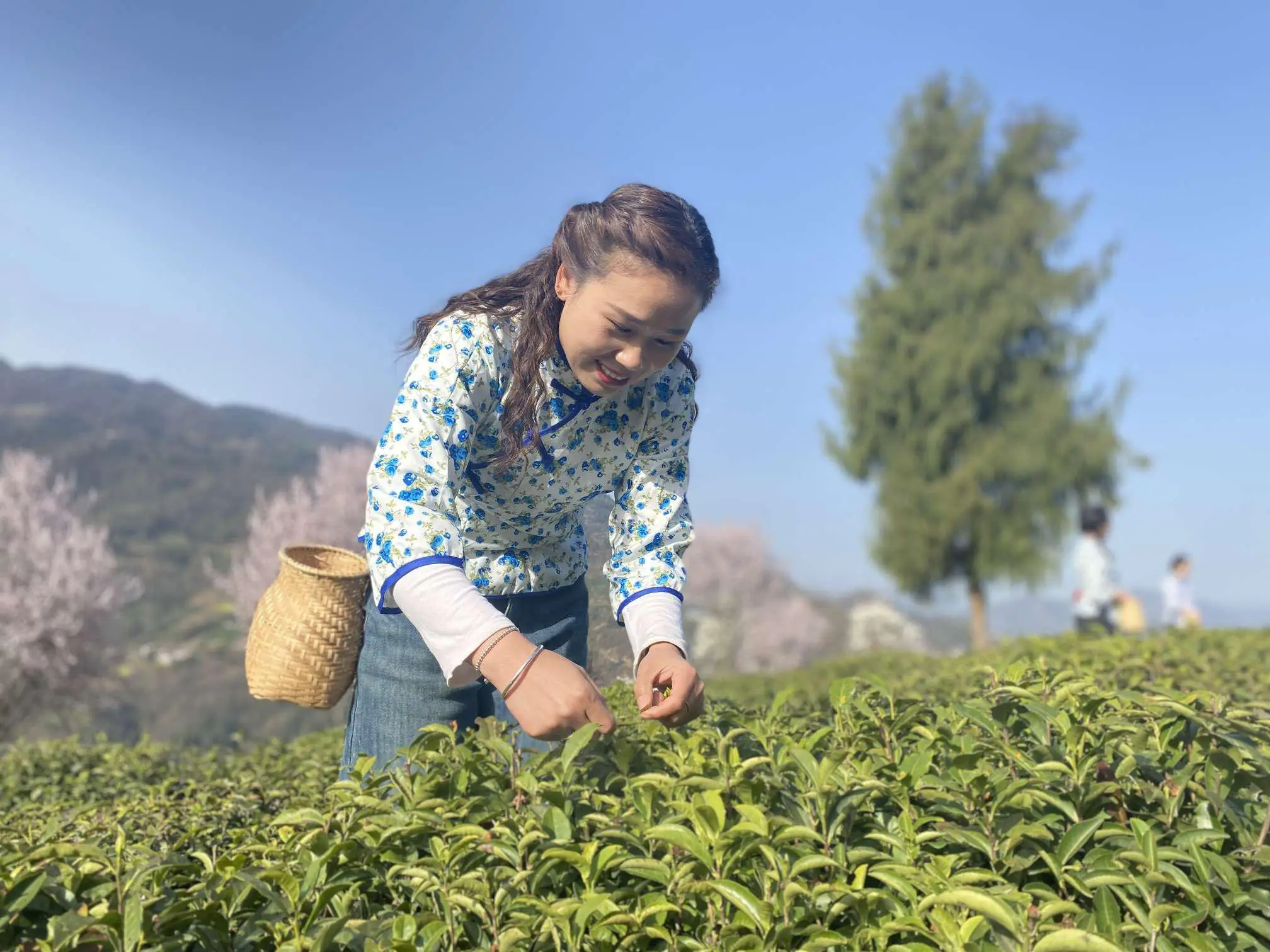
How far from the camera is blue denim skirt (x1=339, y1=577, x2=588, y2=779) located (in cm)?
242

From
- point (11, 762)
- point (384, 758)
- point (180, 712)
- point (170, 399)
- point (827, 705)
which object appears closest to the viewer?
point (384, 758)

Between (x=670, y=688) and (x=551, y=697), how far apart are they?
0.43 m

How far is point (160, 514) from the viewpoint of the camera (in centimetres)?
2236

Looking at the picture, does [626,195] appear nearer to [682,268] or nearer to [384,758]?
[682,268]

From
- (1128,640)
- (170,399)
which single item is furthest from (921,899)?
(170,399)

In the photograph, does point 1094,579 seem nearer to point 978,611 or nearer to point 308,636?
point 978,611

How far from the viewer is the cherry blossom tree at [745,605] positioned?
20141 mm

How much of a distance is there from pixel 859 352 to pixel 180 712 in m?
13.7

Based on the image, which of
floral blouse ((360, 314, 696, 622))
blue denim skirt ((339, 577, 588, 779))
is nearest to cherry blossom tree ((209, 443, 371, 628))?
blue denim skirt ((339, 577, 588, 779))

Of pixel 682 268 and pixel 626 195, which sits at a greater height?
pixel 626 195

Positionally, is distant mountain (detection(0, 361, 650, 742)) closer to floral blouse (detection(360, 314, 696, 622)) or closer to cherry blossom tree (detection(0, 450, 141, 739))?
cherry blossom tree (detection(0, 450, 141, 739))

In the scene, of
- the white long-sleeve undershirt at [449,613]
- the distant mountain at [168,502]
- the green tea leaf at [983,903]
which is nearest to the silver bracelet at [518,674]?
the white long-sleeve undershirt at [449,613]

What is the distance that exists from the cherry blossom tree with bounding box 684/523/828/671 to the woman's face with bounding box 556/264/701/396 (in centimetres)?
1797

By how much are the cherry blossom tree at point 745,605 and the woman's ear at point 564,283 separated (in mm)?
17915
